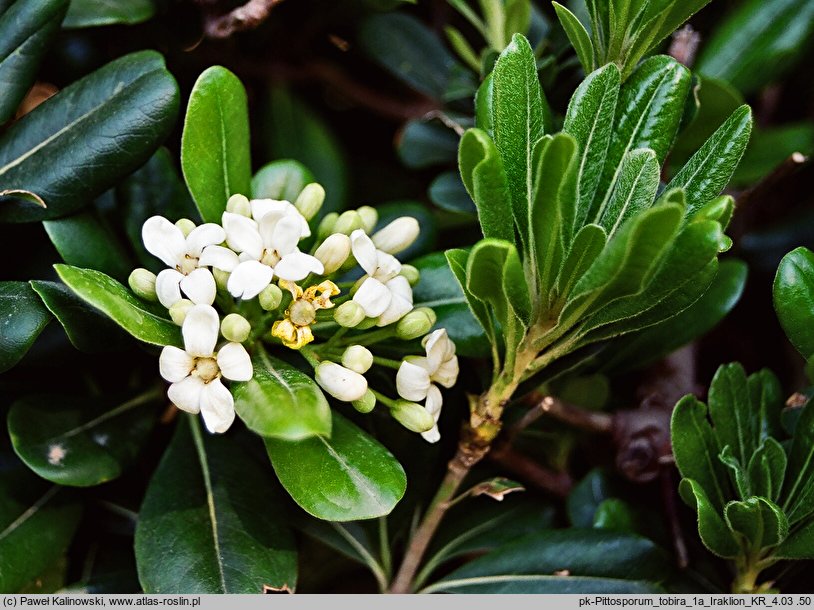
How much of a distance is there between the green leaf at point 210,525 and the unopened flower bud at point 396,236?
1.27ft

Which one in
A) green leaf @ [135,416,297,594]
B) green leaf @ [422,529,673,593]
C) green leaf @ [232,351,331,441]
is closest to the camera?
green leaf @ [232,351,331,441]

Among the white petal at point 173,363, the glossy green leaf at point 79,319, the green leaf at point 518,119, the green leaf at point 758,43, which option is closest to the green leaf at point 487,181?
the green leaf at point 518,119

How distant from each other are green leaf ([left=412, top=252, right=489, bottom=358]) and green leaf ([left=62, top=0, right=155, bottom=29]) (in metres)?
0.55

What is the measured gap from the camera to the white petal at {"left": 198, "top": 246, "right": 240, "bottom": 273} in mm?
927

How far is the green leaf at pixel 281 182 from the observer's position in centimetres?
118

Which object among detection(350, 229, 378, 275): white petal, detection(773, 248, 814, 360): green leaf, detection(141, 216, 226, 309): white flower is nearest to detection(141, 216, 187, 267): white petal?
detection(141, 216, 226, 309): white flower

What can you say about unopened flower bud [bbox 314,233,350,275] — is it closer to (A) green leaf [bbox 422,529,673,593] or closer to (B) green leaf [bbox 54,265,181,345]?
(B) green leaf [bbox 54,265,181,345]

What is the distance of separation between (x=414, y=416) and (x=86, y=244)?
0.51 metres

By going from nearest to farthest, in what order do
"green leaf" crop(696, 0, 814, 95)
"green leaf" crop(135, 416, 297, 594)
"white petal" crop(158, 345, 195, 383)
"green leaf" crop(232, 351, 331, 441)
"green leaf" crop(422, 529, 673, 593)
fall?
"green leaf" crop(232, 351, 331, 441)
"white petal" crop(158, 345, 195, 383)
"green leaf" crop(135, 416, 297, 594)
"green leaf" crop(422, 529, 673, 593)
"green leaf" crop(696, 0, 814, 95)

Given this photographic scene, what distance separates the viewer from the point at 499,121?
2.96 ft

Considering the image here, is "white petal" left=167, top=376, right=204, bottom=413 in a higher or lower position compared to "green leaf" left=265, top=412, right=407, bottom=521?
higher

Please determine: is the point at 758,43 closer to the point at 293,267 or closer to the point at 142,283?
the point at 293,267

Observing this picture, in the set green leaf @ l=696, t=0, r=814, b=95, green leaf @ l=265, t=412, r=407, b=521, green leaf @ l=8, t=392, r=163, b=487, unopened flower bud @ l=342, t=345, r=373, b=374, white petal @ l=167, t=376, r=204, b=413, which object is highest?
green leaf @ l=696, t=0, r=814, b=95

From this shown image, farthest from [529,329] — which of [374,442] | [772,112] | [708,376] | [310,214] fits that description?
[772,112]
